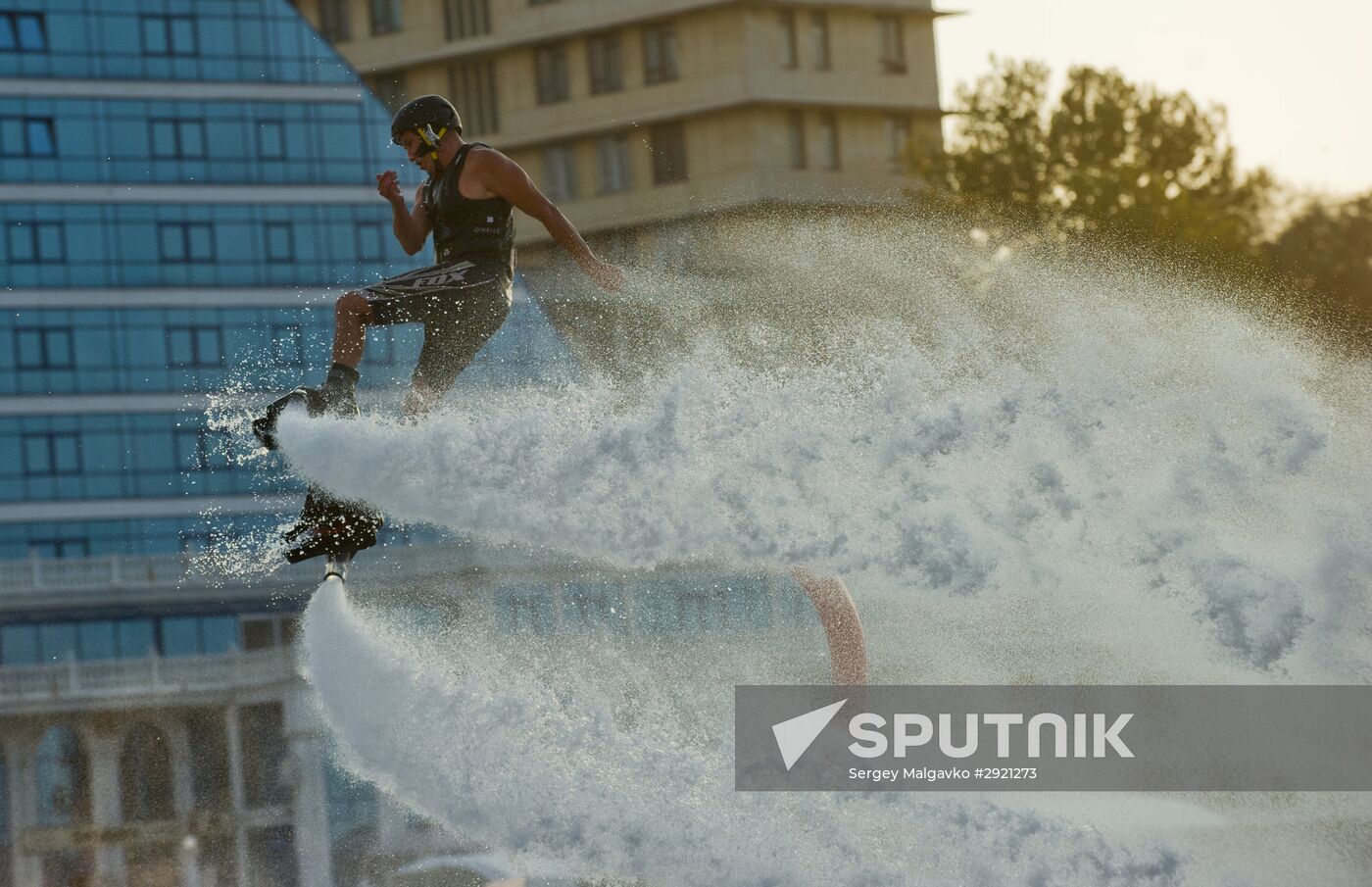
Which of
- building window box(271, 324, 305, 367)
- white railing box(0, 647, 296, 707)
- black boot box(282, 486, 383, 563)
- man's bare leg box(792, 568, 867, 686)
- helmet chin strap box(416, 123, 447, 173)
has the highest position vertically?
helmet chin strap box(416, 123, 447, 173)

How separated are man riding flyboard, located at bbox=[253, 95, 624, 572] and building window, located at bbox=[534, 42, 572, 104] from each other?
3481mm

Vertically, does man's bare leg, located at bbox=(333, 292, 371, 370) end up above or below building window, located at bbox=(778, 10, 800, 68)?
below

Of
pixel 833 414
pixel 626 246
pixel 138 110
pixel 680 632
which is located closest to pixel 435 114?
pixel 833 414

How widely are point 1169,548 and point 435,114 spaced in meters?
4.54

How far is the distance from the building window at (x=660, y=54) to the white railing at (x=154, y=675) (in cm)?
612

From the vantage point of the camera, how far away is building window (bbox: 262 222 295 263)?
40.5ft

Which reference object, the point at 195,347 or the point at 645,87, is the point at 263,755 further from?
the point at 645,87

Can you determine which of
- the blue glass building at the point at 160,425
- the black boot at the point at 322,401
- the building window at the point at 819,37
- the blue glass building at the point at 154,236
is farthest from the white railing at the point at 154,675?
the building window at the point at 819,37

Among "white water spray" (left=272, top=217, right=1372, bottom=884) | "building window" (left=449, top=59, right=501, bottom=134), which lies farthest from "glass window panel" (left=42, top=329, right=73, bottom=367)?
"white water spray" (left=272, top=217, right=1372, bottom=884)

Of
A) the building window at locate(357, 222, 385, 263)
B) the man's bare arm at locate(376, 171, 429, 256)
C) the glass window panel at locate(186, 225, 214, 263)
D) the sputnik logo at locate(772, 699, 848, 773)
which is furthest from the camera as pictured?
the glass window panel at locate(186, 225, 214, 263)

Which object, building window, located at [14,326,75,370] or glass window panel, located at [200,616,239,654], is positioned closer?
glass window panel, located at [200,616,239,654]

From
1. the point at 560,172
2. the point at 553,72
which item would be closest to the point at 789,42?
the point at 553,72

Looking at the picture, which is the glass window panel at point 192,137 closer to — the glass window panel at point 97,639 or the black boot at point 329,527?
the glass window panel at point 97,639

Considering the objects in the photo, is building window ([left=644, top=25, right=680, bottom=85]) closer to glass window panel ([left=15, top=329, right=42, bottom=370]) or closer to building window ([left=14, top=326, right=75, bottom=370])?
building window ([left=14, top=326, right=75, bottom=370])
